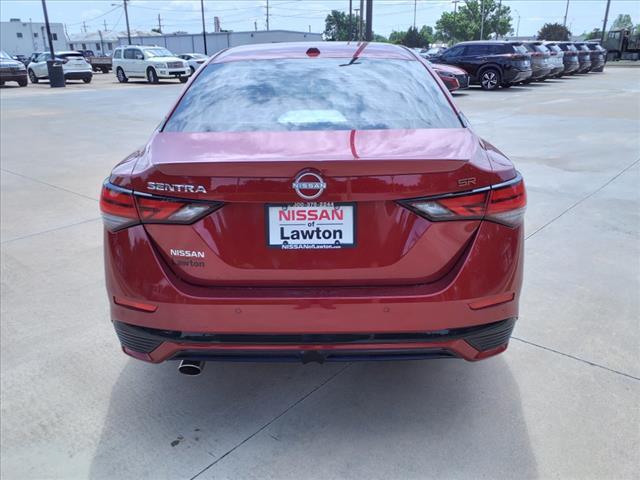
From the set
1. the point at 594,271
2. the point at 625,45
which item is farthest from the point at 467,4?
the point at 594,271

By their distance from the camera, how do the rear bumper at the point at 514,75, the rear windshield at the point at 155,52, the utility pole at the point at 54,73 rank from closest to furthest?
1. the rear bumper at the point at 514,75
2. the utility pole at the point at 54,73
3. the rear windshield at the point at 155,52

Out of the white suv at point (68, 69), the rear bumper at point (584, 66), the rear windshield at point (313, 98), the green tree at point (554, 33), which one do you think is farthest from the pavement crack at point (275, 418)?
the green tree at point (554, 33)

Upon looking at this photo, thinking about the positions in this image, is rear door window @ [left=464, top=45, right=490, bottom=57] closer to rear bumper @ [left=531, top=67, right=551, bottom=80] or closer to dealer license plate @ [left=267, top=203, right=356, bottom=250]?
rear bumper @ [left=531, top=67, right=551, bottom=80]

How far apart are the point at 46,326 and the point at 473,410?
8.61ft

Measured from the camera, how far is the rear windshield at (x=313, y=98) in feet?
8.34

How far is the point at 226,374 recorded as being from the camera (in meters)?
2.94

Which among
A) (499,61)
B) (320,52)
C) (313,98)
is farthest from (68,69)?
(313,98)

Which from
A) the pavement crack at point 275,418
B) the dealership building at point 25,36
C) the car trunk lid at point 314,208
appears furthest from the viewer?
the dealership building at point 25,36

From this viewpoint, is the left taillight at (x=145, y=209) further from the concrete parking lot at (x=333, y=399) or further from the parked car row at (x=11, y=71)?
the parked car row at (x=11, y=71)

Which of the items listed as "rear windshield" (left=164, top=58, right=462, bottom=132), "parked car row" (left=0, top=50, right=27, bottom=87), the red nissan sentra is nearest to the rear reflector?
the red nissan sentra

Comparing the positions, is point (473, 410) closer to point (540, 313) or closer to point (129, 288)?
point (540, 313)

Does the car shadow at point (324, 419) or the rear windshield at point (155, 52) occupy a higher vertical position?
the rear windshield at point (155, 52)

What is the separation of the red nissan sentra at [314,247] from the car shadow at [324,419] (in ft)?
1.49

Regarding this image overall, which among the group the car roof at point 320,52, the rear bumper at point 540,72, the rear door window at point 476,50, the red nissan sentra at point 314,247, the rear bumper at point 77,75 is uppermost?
the car roof at point 320,52
